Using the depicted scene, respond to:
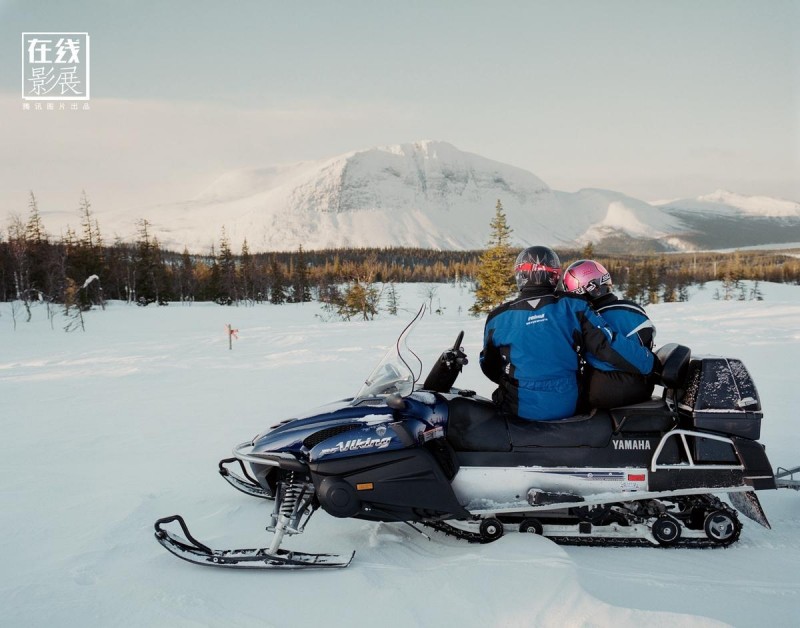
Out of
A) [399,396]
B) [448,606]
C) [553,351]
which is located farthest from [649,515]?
[399,396]

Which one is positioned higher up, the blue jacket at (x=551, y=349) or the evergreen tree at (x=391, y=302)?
the blue jacket at (x=551, y=349)

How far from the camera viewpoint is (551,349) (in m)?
3.42

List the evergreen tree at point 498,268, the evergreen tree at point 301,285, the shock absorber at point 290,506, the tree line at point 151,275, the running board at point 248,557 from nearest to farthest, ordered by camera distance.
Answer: the running board at point 248,557, the shock absorber at point 290,506, the evergreen tree at point 498,268, the tree line at point 151,275, the evergreen tree at point 301,285

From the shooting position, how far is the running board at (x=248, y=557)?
3.23 meters

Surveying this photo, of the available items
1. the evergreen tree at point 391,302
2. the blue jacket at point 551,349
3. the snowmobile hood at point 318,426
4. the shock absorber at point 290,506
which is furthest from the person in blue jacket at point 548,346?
the evergreen tree at point 391,302

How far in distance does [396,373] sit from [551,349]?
1021mm

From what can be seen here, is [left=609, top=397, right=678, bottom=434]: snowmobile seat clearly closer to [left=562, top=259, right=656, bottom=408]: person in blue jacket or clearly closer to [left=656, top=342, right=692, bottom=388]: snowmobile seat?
[left=562, top=259, right=656, bottom=408]: person in blue jacket

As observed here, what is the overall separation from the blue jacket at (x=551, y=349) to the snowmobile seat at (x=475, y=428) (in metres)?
0.15

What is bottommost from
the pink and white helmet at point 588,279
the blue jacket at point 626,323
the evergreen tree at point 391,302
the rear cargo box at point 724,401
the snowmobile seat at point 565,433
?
the evergreen tree at point 391,302

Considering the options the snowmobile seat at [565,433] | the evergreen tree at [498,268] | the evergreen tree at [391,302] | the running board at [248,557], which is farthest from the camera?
the evergreen tree at [391,302]

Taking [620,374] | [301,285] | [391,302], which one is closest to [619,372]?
[620,374]

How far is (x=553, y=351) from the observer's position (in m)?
3.43

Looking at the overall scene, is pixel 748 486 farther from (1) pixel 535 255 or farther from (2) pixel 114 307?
(2) pixel 114 307

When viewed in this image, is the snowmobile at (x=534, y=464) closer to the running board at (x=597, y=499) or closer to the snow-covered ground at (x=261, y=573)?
the running board at (x=597, y=499)
